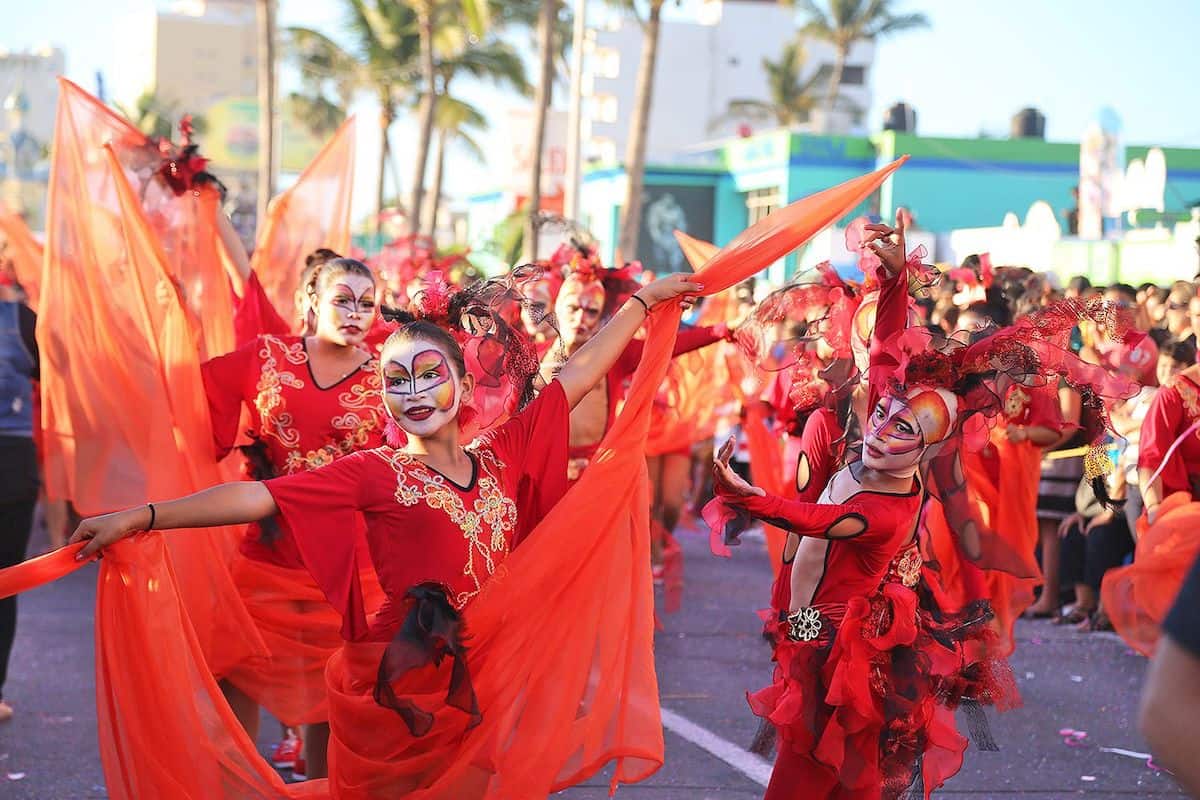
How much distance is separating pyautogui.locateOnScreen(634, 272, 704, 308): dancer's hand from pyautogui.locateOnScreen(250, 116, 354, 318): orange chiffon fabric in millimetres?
4983

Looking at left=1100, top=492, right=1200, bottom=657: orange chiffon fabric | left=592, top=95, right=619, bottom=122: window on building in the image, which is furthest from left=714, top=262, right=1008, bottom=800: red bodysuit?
left=592, top=95, right=619, bottom=122: window on building

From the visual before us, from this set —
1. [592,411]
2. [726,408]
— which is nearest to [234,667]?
[592,411]

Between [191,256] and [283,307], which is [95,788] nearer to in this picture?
[191,256]

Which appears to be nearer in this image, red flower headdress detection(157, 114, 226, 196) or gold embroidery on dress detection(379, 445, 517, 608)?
gold embroidery on dress detection(379, 445, 517, 608)

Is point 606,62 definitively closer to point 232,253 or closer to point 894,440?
point 232,253

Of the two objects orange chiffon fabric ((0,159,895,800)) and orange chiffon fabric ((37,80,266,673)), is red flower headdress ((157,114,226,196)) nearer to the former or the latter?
orange chiffon fabric ((37,80,266,673))

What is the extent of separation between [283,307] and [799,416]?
13.3 feet

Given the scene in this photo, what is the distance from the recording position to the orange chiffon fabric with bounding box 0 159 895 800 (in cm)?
423

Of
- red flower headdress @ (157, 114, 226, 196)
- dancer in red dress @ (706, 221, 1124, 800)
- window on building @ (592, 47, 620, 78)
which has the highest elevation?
window on building @ (592, 47, 620, 78)

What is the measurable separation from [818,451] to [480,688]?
6.00 ft

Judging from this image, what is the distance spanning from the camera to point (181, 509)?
13.1ft

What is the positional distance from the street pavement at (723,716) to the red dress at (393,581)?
572 mm

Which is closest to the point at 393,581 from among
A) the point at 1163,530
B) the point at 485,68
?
the point at 1163,530

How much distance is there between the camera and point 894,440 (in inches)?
185
